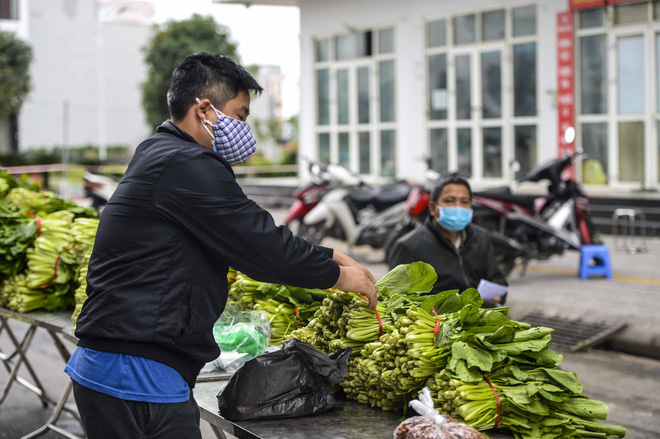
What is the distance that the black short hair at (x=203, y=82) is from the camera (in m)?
2.27

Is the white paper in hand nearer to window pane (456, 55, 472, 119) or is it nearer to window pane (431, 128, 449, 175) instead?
window pane (456, 55, 472, 119)

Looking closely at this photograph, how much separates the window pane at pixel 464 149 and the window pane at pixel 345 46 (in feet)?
12.5

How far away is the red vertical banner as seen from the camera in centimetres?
1395

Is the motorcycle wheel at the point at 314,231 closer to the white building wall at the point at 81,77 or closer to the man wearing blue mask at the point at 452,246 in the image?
the man wearing blue mask at the point at 452,246

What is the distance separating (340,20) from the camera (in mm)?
18328

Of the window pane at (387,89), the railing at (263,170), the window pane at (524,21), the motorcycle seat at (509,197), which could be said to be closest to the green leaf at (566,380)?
the motorcycle seat at (509,197)

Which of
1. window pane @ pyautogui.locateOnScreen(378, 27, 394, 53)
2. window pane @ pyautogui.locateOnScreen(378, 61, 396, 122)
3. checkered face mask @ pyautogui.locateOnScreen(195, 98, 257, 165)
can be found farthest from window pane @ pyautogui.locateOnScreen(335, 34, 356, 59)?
checkered face mask @ pyautogui.locateOnScreen(195, 98, 257, 165)

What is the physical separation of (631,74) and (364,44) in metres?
6.72

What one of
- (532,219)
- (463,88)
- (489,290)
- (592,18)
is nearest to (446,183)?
(489,290)

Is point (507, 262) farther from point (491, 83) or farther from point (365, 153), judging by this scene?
point (365, 153)

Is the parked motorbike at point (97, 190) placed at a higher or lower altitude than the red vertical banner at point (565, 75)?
lower

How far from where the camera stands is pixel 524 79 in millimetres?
14953

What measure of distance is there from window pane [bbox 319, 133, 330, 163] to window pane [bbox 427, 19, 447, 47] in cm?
397

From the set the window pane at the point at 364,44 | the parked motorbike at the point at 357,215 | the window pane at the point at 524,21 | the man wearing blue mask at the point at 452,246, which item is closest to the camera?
the man wearing blue mask at the point at 452,246
